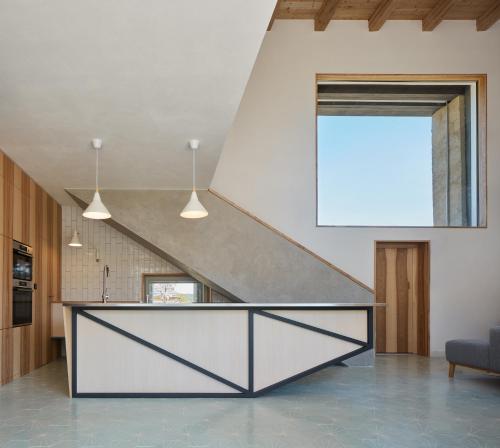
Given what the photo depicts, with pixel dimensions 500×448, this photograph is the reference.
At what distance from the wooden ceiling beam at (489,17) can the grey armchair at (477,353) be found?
4.80 metres

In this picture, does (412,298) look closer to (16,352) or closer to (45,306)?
(45,306)

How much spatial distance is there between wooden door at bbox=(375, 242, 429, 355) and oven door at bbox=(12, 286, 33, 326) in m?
4.91

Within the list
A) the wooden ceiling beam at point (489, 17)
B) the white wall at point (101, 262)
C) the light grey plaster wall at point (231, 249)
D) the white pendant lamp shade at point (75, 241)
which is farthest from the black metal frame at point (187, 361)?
the wooden ceiling beam at point (489, 17)

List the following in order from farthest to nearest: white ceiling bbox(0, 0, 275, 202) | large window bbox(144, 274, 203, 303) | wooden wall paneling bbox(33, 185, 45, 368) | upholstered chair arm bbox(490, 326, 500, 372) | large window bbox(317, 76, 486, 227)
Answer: large window bbox(144, 274, 203, 303)
large window bbox(317, 76, 486, 227)
wooden wall paneling bbox(33, 185, 45, 368)
upholstered chair arm bbox(490, 326, 500, 372)
white ceiling bbox(0, 0, 275, 202)

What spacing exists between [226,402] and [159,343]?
803 millimetres

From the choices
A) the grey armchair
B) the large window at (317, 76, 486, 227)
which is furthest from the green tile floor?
the large window at (317, 76, 486, 227)

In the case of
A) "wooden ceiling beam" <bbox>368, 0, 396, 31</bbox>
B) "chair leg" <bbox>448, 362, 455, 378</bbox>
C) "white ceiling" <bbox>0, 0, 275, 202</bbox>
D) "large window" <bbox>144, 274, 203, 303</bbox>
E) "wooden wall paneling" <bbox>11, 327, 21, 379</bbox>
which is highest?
"wooden ceiling beam" <bbox>368, 0, 396, 31</bbox>

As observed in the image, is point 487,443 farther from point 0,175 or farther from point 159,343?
point 0,175

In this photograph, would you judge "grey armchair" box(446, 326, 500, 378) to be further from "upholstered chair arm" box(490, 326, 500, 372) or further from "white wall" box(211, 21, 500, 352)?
"white wall" box(211, 21, 500, 352)

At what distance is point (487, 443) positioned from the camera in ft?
11.9

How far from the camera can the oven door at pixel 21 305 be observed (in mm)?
5991

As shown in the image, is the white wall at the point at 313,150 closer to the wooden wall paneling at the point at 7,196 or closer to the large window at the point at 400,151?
the large window at the point at 400,151

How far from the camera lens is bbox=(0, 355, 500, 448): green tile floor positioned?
367cm

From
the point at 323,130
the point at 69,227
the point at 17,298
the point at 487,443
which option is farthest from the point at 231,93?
the point at 69,227
